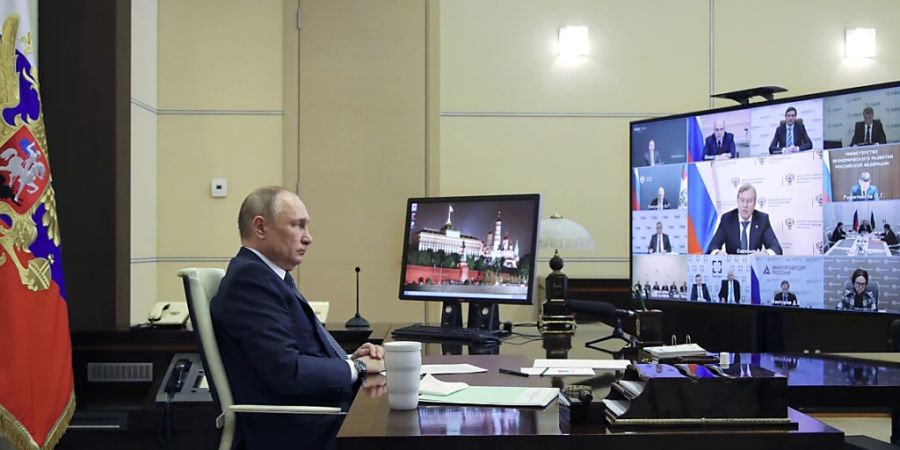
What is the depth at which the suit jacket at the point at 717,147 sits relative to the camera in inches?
128

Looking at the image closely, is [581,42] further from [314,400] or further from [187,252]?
[314,400]

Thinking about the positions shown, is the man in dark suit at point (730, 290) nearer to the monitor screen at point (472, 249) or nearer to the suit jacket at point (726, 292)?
the suit jacket at point (726, 292)

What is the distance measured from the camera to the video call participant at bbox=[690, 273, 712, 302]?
11.0ft

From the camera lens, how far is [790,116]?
10.1 ft

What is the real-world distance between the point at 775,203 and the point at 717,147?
33 centimetres

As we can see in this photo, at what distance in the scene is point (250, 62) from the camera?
5.14 meters

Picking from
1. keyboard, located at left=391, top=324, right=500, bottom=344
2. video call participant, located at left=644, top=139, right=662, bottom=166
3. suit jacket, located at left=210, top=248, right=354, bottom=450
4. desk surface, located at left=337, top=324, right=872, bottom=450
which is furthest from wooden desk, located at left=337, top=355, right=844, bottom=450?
video call participant, located at left=644, top=139, right=662, bottom=166

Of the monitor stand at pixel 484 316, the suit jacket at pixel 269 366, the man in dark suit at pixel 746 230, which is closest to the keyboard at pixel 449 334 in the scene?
the monitor stand at pixel 484 316

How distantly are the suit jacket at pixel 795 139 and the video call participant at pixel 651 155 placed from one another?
50cm

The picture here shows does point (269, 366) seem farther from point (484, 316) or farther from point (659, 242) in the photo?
point (659, 242)

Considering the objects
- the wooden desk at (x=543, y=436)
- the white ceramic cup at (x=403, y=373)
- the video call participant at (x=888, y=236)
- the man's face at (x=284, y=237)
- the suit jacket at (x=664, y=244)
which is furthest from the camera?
the suit jacket at (x=664, y=244)

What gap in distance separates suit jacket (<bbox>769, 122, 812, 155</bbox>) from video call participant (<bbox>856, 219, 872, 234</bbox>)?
1.10 feet

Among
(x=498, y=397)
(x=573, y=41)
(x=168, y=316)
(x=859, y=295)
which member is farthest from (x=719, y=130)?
(x=168, y=316)

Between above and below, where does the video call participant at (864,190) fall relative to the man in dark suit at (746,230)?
above
